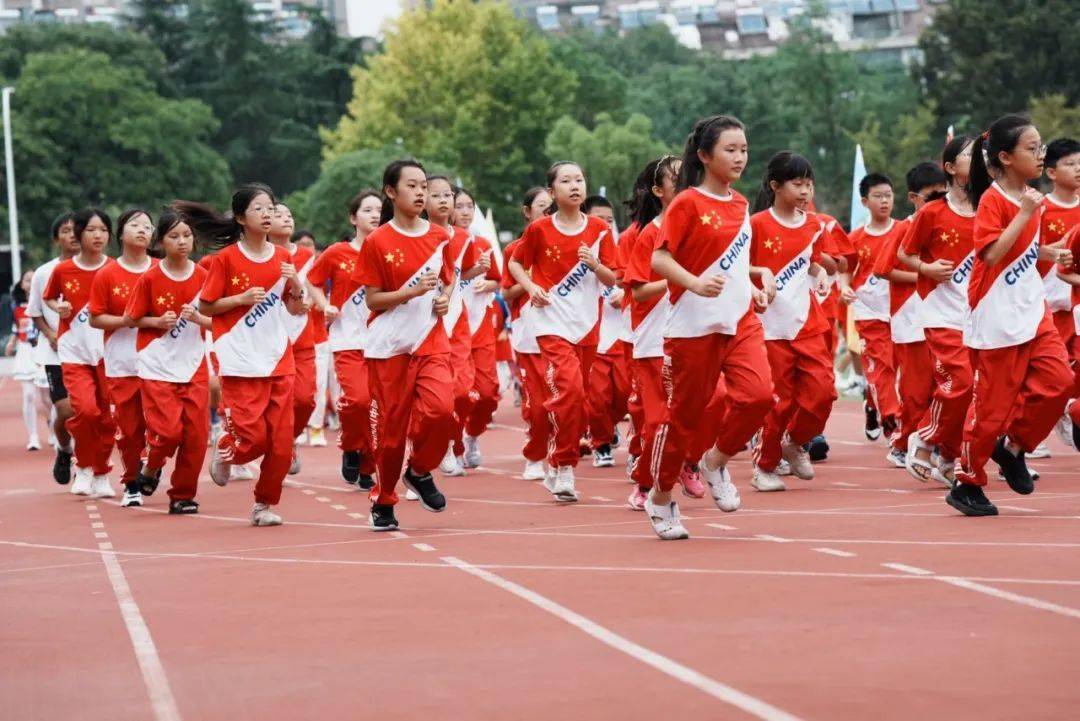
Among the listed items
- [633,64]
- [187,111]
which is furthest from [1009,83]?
[633,64]

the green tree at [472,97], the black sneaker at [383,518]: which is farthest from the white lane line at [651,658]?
the green tree at [472,97]

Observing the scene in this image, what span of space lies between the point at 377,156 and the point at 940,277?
62780 millimetres

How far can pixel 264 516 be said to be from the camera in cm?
1278

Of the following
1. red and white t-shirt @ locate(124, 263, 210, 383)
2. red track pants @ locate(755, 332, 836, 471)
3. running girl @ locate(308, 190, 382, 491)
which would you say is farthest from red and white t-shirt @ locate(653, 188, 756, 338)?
running girl @ locate(308, 190, 382, 491)

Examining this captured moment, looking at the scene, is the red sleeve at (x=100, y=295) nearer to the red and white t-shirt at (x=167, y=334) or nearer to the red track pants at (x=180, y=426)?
the red and white t-shirt at (x=167, y=334)

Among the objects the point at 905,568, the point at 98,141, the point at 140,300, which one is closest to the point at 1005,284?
the point at 905,568

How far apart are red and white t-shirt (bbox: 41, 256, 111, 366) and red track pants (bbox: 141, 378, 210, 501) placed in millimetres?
1854

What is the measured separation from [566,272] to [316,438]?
792 cm

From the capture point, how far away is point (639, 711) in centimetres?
611

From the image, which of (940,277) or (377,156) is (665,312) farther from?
(377,156)

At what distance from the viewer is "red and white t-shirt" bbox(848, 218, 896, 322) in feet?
53.5

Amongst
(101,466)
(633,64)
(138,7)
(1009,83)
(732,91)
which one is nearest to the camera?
(101,466)

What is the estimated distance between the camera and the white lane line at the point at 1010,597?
7590 mm

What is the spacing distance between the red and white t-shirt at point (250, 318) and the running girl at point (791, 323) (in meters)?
3.23
